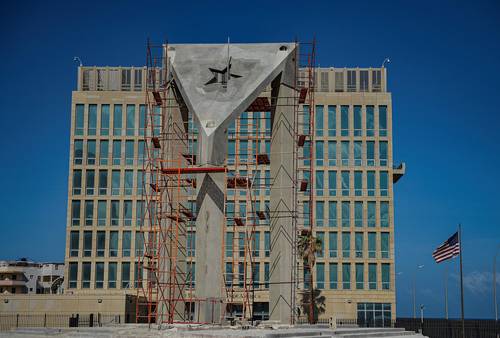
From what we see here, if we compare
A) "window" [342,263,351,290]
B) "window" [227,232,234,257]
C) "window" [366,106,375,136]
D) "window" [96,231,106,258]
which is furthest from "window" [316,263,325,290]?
"window" [96,231,106,258]

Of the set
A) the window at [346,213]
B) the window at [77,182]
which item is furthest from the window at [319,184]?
the window at [77,182]

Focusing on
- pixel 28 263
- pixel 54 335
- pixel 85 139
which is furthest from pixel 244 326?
pixel 28 263

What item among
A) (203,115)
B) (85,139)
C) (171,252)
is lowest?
(171,252)

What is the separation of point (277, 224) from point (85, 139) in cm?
4386

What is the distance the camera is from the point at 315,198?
80125 millimetres

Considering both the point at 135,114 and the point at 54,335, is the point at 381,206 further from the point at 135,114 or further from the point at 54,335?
the point at 54,335

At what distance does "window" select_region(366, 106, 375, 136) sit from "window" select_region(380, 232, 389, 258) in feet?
35.1

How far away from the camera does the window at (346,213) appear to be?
80.1 m

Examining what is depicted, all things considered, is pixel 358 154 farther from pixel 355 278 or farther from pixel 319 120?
pixel 355 278

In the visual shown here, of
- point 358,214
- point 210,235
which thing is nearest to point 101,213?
point 358,214

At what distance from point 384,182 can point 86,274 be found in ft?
106

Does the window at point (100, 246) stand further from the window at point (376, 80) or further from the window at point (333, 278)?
the window at point (376, 80)

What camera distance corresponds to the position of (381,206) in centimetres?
8012

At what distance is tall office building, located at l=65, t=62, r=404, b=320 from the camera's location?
79.1 m
